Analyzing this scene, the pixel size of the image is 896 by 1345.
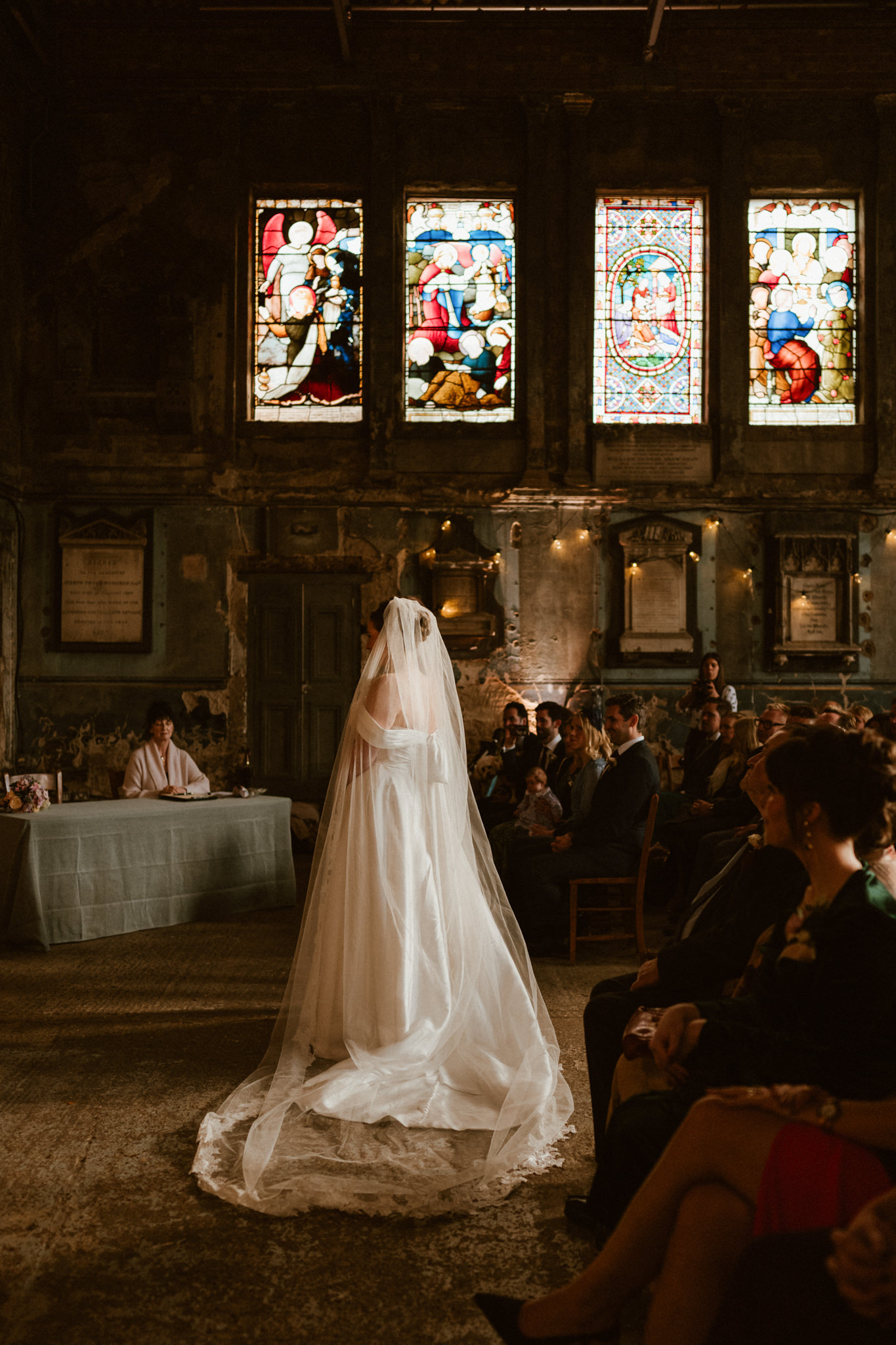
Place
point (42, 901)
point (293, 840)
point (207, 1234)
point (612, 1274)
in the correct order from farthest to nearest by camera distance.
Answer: point (293, 840), point (42, 901), point (207, 1234), point (612, 1274)

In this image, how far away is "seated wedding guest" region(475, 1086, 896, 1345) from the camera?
154 cm

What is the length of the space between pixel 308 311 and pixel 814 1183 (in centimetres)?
1038

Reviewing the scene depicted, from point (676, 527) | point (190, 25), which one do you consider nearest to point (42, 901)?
point (676, 527)

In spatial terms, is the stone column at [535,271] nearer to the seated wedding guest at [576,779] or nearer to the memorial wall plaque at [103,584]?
the memorial wall plaque at [103,584]

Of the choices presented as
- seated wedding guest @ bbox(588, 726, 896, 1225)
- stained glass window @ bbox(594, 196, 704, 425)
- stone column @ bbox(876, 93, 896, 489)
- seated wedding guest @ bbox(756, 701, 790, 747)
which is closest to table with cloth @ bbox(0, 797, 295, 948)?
seated wedding guest @ bbox(756, 701, 790, 747)

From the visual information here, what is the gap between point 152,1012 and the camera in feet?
14.7

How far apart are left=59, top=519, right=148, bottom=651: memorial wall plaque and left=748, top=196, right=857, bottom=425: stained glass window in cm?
673

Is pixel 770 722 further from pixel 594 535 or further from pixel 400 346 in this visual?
pixel 400 346

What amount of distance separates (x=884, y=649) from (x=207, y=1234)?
949cm

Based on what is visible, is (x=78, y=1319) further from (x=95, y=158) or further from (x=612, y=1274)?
(x=95, y=158)

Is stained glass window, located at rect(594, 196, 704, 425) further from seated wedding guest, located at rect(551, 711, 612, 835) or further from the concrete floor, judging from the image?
the concrete floor

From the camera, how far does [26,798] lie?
5.92 m

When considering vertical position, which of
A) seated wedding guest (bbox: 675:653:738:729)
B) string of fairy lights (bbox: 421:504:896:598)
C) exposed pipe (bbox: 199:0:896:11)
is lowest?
seated wedding guest (bbox: 675:653:738:729)

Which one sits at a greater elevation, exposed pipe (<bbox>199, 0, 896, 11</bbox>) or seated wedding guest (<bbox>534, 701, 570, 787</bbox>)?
exposed pipe (<bbox>199, 0, 896, 11</bbox>)
